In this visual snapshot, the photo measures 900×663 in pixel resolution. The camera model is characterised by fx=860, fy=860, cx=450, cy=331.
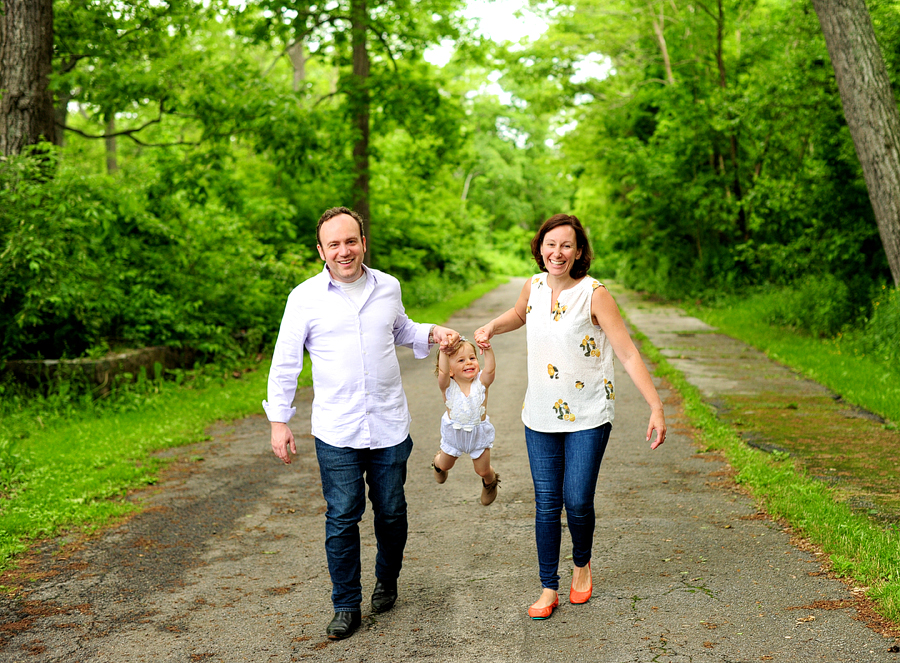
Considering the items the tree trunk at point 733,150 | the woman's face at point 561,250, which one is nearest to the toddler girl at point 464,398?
the woman's face at point 561,250

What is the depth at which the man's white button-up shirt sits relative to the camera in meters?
4.18

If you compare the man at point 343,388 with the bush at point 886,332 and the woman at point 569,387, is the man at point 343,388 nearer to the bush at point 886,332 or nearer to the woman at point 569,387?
the woman at point 569,387

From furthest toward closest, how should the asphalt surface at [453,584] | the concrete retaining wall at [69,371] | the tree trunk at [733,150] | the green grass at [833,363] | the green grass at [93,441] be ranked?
the tree trunk at [733,150] < the concrete retaining wall at [69,371] < the green grass at [833,363] < the green grass at [93,441] < the asphalt surface at [453,584]

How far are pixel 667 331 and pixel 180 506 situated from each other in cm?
1332

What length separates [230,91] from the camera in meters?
14.3

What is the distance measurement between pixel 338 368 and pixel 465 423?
2.65ft

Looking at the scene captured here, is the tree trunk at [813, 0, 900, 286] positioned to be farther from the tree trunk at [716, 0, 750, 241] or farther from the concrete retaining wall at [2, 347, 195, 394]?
the tree trunk at [716, 0, 750, 241]

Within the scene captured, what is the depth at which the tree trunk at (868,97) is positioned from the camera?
11.6m

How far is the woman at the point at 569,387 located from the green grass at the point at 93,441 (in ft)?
11.2

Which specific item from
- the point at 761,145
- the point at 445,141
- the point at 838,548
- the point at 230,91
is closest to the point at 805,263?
the point at 761,145

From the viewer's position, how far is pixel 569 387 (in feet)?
13.6

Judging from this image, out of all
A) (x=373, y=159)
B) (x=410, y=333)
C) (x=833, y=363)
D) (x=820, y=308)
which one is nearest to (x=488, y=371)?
(x=410, y=333)

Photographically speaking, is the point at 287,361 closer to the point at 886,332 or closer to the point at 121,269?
the point at 121,269

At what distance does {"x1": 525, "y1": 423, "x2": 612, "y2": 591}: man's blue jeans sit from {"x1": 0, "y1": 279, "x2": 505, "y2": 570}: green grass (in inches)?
132
